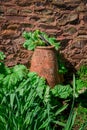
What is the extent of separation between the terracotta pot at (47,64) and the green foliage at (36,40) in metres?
0.10

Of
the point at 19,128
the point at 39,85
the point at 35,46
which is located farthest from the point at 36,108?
the point at 35,46

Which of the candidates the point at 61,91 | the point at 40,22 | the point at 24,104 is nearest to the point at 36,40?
the point at 40,22

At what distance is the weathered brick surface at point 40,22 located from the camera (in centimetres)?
471

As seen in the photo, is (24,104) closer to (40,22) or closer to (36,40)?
(36,40)

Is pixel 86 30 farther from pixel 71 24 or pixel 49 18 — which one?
pixel 49 18

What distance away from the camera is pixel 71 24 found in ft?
16.1

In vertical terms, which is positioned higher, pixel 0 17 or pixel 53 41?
pixel 0 17

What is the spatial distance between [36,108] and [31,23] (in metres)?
1.97

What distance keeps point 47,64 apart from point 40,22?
0.72 meters

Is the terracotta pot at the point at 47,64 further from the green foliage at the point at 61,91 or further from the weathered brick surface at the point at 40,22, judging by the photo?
the weathered brick surface at the point at 40,22

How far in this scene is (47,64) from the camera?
4.41 metres

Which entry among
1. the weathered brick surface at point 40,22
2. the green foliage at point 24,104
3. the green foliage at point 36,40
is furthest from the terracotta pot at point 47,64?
the weathered brick surface at point 40,22

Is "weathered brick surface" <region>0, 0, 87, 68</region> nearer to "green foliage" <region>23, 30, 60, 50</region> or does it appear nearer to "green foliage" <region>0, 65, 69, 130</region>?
"green foliage" <region>23, 30, 60, 50</region>

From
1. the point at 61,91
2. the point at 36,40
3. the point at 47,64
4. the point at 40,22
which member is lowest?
the point at 61,91
